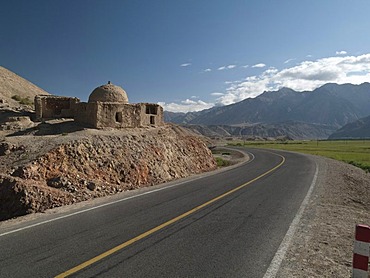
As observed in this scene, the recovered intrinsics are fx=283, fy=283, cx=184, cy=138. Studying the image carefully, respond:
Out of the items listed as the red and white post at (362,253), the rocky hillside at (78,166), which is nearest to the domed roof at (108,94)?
the rocky hillside at (78,166)

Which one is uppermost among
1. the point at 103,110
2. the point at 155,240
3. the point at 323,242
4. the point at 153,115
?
the point at 103,110

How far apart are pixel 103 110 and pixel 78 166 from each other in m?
7.70

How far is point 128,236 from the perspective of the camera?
273 inches

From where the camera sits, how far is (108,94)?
26859 millimetres

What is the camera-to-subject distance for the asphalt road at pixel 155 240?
5305mm

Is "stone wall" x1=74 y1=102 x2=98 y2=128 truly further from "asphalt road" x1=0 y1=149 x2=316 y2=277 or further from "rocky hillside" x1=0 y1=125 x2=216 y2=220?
"asphalt road" x1=0 y1=149 x2=316 y2=277

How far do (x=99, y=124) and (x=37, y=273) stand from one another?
17646mm

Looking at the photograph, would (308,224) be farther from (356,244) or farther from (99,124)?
(99,124)

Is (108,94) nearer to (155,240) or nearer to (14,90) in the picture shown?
(155,240)

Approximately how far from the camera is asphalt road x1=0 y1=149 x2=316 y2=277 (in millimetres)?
5305

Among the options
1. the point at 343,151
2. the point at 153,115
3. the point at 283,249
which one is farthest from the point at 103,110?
the point at 343,151

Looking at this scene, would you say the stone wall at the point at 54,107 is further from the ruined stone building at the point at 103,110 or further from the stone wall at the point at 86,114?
the stone wall at the point at 86,114

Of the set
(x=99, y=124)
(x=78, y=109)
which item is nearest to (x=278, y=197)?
(x=99, y=124)

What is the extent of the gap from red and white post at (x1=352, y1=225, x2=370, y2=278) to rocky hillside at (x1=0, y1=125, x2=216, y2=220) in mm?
10184
